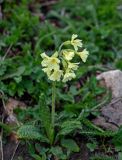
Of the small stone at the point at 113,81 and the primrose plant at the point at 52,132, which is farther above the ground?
the small stone at the point at 113,81

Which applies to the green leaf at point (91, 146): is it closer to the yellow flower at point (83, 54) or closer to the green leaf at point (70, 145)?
the green leaf at point (70, 145)

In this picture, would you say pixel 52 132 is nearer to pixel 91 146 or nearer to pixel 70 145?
pixel 70 145

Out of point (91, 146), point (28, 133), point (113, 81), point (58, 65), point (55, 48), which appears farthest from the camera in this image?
point (55, 48)

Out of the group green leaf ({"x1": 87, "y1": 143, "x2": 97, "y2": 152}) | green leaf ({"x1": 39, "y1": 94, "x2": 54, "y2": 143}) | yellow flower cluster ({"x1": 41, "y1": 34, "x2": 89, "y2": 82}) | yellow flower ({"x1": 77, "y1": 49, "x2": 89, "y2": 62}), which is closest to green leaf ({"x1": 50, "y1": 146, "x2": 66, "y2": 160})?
green leaf ({"x1": 39, "y1": 94, "x2": 54, "y2": 143})

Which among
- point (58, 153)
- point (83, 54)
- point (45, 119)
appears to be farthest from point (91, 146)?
point (83, 54)

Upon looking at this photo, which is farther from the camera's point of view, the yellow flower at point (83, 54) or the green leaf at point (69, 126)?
the green leaf at point (69, 126)

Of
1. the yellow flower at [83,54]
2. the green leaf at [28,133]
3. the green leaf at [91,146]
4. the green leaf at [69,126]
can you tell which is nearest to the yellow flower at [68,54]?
the yellow flower at [83,54]

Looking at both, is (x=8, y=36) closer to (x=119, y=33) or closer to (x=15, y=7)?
(x=15, y=7)

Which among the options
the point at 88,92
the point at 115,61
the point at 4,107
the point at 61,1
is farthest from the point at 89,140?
the point at 61,1

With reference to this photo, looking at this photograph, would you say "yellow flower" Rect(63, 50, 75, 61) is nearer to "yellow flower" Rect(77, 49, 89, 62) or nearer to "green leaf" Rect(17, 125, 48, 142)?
"yellow flower" Rect(77, 49, 89, 62)
